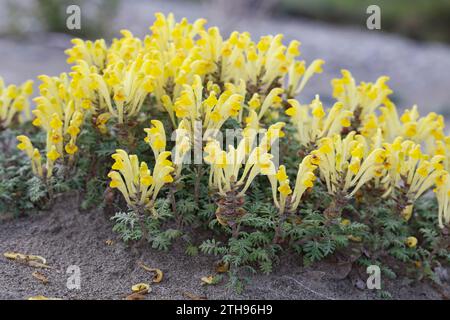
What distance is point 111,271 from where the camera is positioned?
2.82 meters

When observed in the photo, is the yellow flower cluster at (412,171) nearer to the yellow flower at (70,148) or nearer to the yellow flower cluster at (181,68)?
the yellow flower cluster at (181,68)

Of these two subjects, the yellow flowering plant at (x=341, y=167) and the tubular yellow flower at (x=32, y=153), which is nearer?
the yellow flowering plant at (x=341, y=167)

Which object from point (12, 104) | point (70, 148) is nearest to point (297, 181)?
point (70, 148)

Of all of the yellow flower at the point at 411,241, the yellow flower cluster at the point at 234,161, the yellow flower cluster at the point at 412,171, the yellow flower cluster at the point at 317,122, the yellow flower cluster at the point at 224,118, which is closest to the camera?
the yellow flower cluster at the point at 234,161

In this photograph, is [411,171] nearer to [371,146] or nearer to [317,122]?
[371,146]

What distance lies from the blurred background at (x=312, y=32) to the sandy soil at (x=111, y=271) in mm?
4235

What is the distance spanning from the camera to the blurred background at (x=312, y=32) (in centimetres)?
945

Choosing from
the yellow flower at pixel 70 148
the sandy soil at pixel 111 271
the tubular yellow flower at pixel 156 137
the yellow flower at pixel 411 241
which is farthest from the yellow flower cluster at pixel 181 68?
the yellow flower at pixel 411 241

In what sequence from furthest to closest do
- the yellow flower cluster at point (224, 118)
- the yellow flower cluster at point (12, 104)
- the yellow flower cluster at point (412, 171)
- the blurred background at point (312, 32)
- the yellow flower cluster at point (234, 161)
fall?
the blurred background at point (312, 32) < the yellow flower cluster at point (12, 104) < the yellow flower cluster at point (412, 171) < the yellow flower cluster at point (224, 118) < the yellow flower cluster at point (234, 161)

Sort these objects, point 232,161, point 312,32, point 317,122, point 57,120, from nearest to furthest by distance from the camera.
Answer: point 232,161
point 57,120
point 317,122
point 312,32

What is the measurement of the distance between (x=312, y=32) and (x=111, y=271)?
1314cm
